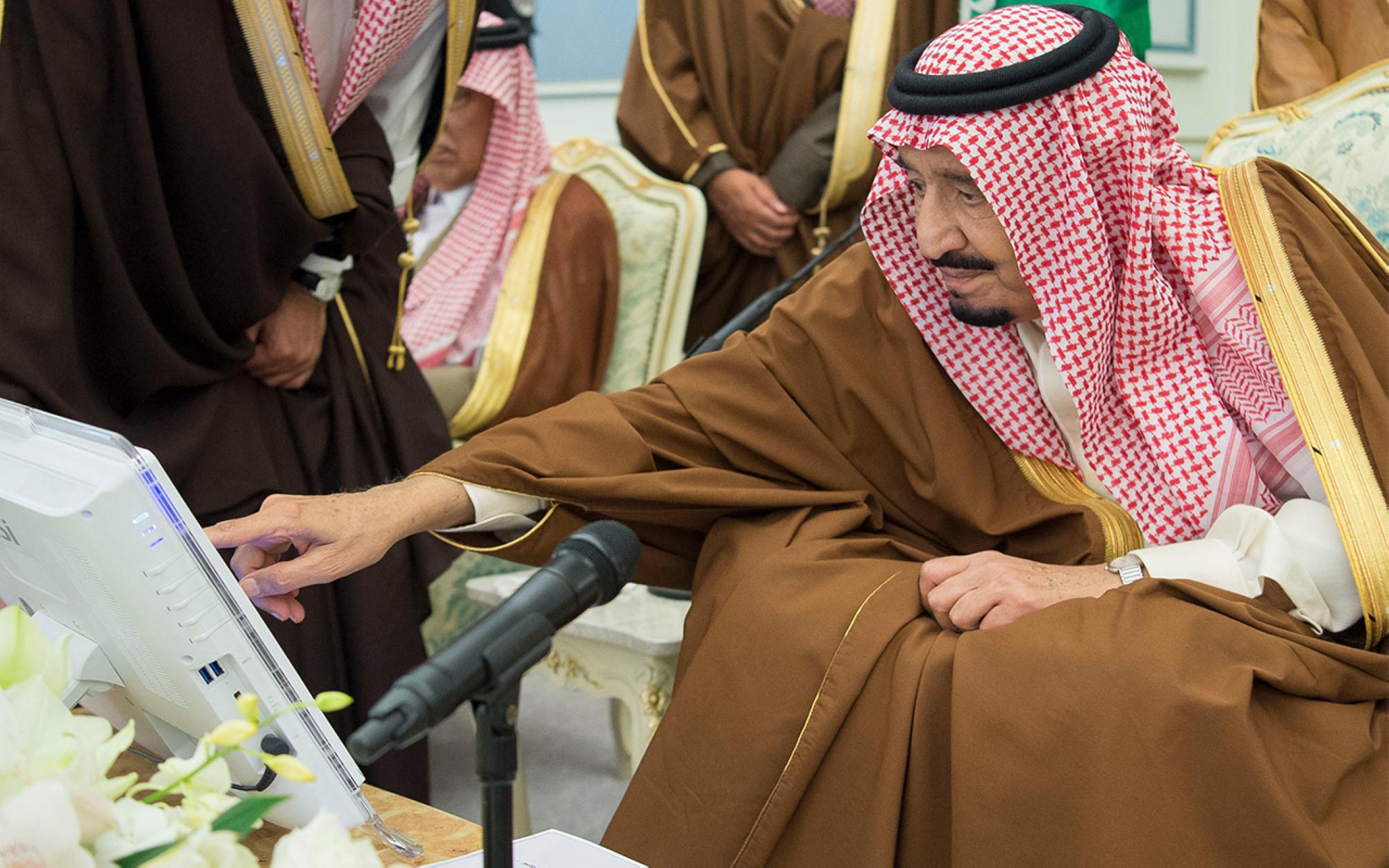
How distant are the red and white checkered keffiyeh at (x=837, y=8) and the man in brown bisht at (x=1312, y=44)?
104cm

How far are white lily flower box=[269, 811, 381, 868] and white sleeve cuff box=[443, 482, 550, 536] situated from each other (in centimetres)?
81

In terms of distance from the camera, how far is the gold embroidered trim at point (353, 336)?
7.00ft

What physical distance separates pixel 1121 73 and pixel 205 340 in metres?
1.26

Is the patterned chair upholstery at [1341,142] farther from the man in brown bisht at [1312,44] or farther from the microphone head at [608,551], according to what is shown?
the microphone head at [608,551]

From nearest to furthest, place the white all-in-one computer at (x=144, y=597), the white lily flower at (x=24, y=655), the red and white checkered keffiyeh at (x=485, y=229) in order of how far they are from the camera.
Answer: the white lily flower at (x=24, y=655) < the white all-in-one computer at (x=144, y=597) < the red and white checkered keffiyeh at (x=485, y=229)

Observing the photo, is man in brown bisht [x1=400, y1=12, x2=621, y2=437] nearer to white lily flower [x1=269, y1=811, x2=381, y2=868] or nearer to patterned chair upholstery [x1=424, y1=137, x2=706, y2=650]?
patterned chair upholstery [x1=424, y1=137, x2=706, y2=650]

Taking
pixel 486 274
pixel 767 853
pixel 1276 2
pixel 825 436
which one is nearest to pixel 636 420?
pixel 825 436

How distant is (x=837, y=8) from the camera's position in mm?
3074

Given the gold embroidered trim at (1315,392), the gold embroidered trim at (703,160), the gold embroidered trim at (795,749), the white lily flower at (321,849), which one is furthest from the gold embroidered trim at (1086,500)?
the gold embroidered trim at (703,160)

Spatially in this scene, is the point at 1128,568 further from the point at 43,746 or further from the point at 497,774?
the point at 43,746

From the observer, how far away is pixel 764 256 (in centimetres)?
317

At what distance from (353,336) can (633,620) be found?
669mm

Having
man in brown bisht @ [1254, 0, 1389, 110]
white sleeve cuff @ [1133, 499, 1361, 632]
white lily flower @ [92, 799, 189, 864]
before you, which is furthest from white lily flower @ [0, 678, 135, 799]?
man in brown bisht @ [1254, 0, 1389, 110]

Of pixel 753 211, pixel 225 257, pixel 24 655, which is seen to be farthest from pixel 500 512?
pixel 753 211
